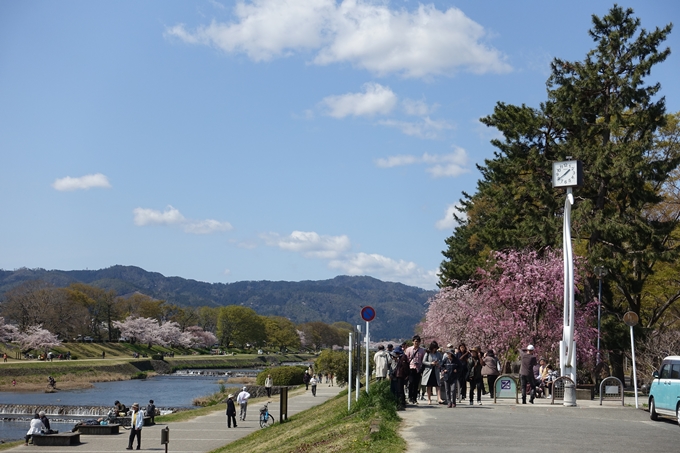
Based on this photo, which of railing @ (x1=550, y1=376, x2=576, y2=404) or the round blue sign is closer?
the round blue sign

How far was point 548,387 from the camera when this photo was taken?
26.0 meters

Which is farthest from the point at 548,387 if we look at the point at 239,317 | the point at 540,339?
the point at 239,317

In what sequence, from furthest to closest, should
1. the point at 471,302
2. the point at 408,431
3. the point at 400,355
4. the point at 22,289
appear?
the point at 22,289, the point at 471,302, the point at 400,355, the point at 408,431

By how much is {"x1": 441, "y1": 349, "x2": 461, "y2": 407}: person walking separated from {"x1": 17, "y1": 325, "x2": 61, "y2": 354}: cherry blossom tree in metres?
92.1

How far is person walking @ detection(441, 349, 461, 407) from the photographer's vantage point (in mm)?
19734

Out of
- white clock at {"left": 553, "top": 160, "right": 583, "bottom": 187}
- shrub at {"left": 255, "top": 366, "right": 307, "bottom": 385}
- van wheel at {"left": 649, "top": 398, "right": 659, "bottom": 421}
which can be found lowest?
shrub at {"left": 255, "top": 366, "right": 307, "bottom": 385}

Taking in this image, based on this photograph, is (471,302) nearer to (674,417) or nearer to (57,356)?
(674,417)

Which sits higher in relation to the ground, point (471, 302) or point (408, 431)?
point (471, 302)

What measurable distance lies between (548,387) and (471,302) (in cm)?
1979

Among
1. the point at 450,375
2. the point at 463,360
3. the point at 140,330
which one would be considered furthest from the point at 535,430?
the point at 140,330

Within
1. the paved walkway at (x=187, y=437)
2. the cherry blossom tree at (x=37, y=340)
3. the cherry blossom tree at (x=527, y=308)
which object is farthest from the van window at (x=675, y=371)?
the cherry blossom tree at (x=37, y=340)

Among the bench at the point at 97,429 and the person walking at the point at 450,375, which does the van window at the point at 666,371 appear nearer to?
A: the person walking at the point at 450,375

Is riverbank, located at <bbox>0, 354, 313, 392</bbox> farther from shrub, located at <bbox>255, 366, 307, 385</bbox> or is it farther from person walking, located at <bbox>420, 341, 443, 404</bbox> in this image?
person walking, located at <bbox>420, 341, 443, 404</bbox>

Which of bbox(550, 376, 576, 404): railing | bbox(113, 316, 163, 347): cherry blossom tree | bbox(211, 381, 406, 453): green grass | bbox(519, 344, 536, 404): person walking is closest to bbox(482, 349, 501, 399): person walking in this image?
bbox(519, 344, 536, 404): person walking
